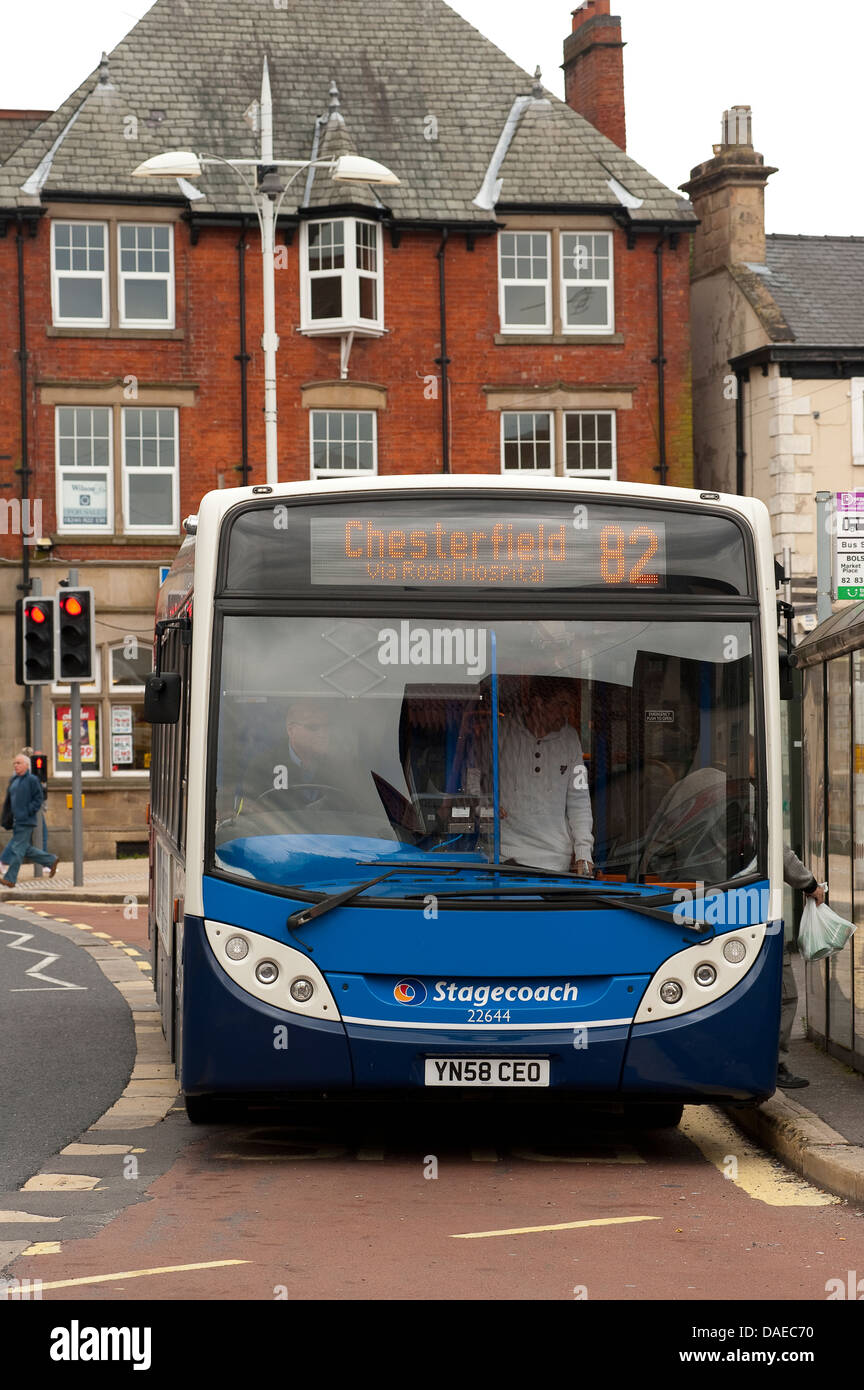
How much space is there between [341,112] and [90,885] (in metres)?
16.0

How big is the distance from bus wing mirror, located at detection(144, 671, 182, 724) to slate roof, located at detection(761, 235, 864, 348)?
2627 centimetres

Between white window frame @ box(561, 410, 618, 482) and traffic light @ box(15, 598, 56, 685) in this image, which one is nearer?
traffic light @ box(15, 598, 56, 685)

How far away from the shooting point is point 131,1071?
37.3 ft

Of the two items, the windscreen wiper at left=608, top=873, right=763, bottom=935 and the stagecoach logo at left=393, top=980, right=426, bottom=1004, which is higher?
A: the windscreen wiper at left=608, top=873, right=763, bottom=935

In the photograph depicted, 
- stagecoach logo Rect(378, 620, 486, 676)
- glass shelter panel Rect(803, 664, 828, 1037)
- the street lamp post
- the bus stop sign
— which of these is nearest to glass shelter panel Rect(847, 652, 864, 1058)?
glass shelter panel Rect(803, 664, 828, 1037)

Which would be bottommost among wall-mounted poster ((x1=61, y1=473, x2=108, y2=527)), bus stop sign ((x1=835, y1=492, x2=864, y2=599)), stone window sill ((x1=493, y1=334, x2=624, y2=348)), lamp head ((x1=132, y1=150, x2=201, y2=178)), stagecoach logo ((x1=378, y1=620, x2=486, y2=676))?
stagecoach logo ((x1=378, y1=620, x2=486, y2=676))

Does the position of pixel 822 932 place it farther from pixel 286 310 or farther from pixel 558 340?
pixel 558 340

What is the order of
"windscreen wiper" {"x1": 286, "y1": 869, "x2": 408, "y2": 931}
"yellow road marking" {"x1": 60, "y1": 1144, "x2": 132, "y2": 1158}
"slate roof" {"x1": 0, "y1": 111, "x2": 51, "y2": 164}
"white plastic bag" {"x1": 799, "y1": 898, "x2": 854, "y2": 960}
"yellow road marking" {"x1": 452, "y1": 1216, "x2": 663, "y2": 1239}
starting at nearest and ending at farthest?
"yellow road marking" {"x1": 452, "y1": 1216, "x2": 663, "y2": 1239}
"windscreen wiper" {"x1": 286, "y1": 869, "x2": 408, "y2": 931}
"yellow road marking" {"x1": 60, "y1": 1144, "x2": 132, "y2": 1158}
"white plastic bag" {"x1": 799, "y1": 898, "x2": 854, "y2": 960}
"slate roof" {"x1": 0, "y1": 111, "x2": 51, "y2": 164}

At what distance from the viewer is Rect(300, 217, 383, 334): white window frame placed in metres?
33.8

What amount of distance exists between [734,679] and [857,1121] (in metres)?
2.11

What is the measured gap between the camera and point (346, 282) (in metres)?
33.9

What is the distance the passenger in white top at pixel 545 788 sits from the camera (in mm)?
8281

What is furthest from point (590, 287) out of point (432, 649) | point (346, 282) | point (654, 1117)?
point (432, 649)

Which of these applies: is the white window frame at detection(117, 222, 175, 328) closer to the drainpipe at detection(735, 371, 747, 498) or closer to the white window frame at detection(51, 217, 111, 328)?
the white window frame at detection(51, 217, 111, 328)
